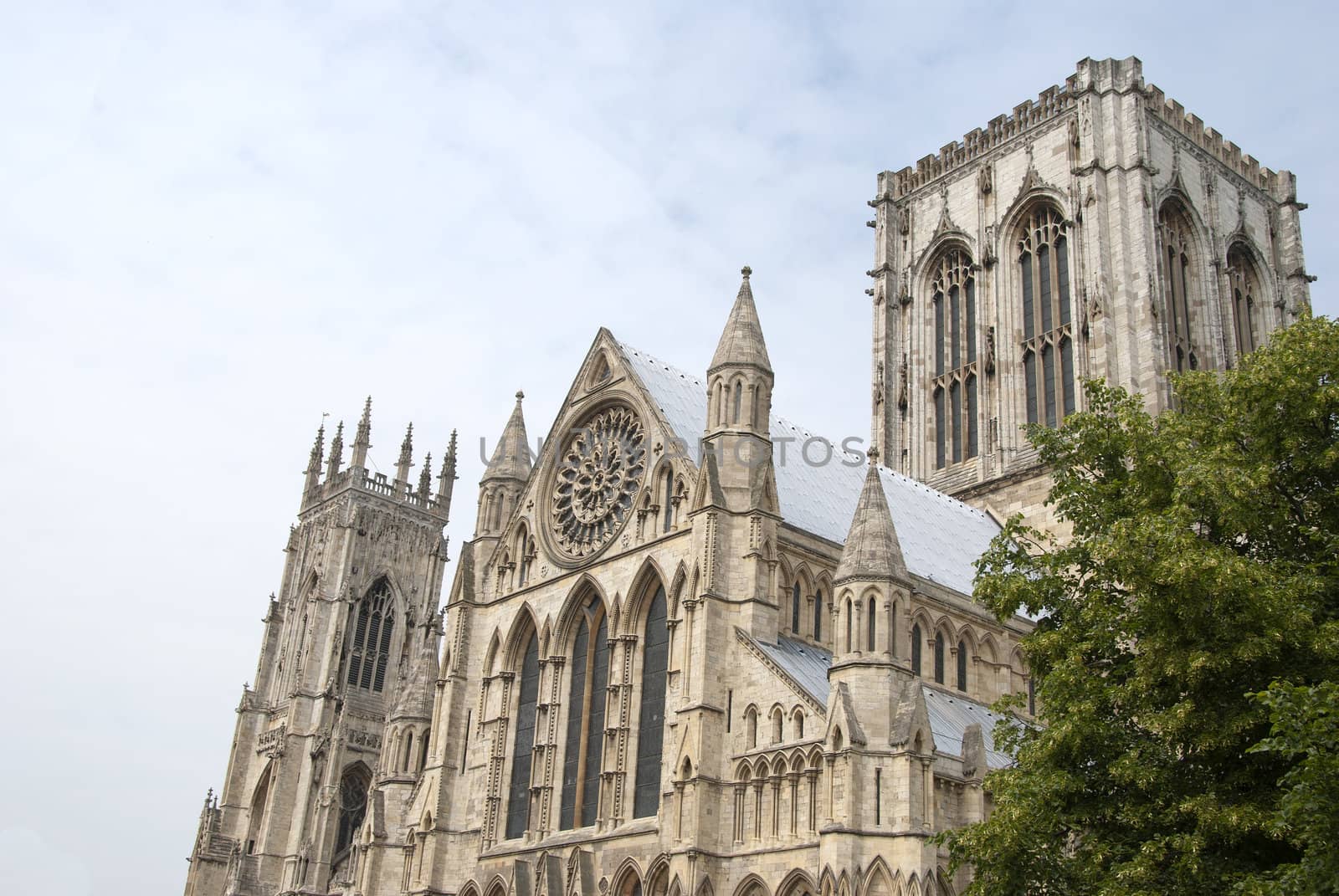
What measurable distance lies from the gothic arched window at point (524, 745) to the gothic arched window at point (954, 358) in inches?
925

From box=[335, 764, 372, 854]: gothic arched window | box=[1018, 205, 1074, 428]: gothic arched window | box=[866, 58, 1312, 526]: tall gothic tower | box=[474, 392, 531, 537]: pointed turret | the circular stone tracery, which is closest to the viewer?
the circular stone tracery

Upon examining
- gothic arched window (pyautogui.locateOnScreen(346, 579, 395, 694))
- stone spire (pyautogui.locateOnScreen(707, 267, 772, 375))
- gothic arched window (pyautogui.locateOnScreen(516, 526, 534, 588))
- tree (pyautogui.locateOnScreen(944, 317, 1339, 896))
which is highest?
gothic arched window (pyautogui.locateOnScreen(346, 579, 395, 694))

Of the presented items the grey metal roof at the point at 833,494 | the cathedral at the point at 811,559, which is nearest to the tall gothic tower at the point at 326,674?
the cathedral at the point at 811,559

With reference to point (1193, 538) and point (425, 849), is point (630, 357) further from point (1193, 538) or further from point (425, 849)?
point (1193, 538)

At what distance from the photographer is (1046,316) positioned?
54.4 meters

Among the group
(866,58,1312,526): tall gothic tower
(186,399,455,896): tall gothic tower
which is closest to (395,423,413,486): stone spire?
(186,399,455,896): tall gothic tower

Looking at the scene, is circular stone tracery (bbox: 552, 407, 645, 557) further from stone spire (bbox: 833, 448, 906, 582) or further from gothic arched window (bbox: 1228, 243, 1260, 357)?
gothic arched window (bbox: 1228, 243, 1260, 357)

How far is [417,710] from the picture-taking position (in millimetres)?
42375

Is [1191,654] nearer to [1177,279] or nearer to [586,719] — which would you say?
[586,719]

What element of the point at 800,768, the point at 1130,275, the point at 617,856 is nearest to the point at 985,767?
the point at 800,768

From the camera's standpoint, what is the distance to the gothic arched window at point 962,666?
37312 millimetres

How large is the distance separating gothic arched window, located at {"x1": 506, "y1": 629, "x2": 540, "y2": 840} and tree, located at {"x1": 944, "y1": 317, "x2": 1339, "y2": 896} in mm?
15920

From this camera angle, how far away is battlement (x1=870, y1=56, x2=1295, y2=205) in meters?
54.8

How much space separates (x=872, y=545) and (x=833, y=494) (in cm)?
1007
